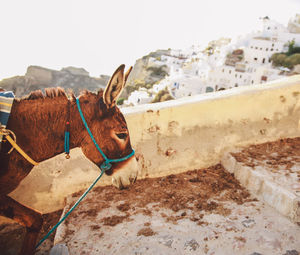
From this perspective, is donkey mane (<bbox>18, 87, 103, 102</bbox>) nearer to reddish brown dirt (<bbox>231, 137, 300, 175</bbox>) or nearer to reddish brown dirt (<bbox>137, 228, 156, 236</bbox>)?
reddish brown dirt (<bbox>137, 228, 156, 236</bbox>)

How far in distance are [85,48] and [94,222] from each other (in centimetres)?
20540

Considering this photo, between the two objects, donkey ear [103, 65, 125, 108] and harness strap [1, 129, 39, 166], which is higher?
donkey ear [103, 65, 125, 108]

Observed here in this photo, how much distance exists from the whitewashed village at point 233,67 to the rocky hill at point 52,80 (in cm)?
1050

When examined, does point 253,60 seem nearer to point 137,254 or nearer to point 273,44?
point 273,44

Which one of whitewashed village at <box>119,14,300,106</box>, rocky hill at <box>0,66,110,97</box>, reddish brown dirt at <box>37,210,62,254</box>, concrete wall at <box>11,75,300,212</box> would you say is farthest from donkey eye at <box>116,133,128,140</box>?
rocky hill at <box>0,66,110,97</box>

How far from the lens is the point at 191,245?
221cm

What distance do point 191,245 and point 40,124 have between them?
168 cm

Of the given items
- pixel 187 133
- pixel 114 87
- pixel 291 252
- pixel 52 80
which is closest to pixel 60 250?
pixel 114 87

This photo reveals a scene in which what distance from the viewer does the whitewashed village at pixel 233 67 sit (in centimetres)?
3831

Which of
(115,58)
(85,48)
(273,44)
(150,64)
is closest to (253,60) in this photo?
(273,44)

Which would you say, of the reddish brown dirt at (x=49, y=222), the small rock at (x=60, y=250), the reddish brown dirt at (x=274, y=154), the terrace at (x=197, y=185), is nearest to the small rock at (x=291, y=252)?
the terrace at (x=197, y=185)

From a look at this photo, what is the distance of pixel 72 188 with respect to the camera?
3.11 meters

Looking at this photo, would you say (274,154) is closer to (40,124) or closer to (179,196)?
(179,196)

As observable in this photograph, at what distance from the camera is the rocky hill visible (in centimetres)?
4505
